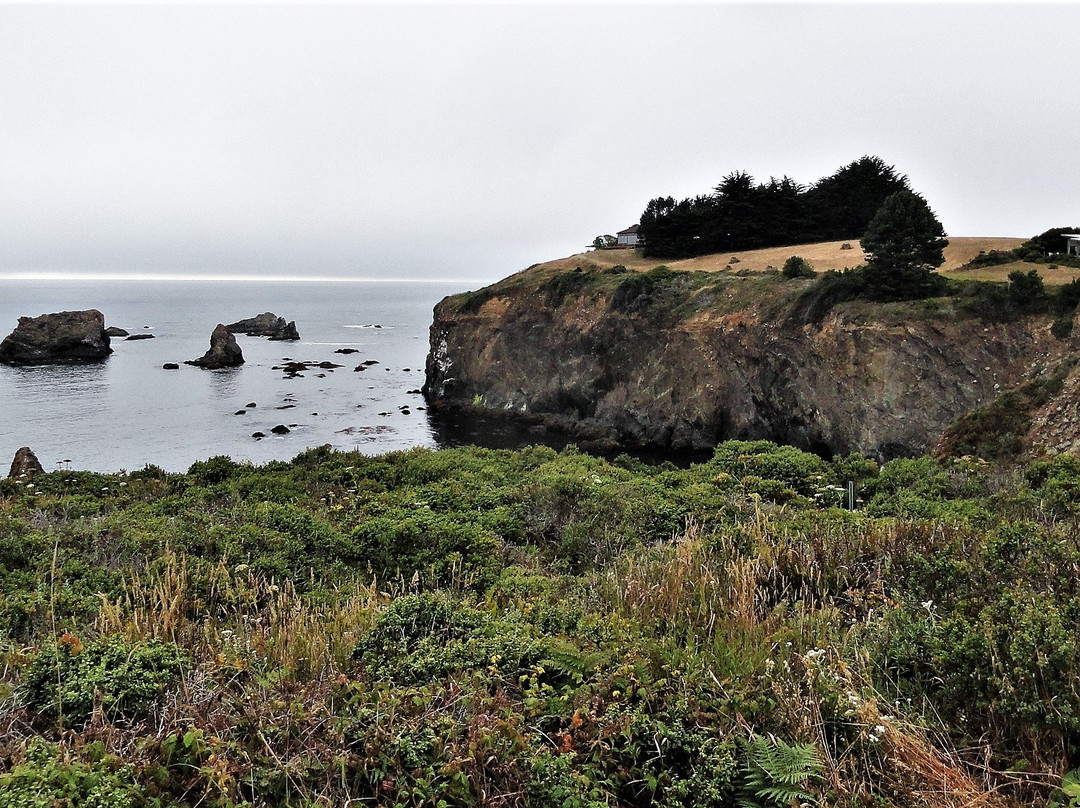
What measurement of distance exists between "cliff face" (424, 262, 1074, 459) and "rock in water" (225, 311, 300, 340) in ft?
189

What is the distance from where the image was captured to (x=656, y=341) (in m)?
45.2

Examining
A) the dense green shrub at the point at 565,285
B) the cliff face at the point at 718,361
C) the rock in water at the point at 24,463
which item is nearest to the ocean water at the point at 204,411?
the cliff face at the point at 718,361

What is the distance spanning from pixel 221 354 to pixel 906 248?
69816 millimetres

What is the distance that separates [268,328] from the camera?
116 meters

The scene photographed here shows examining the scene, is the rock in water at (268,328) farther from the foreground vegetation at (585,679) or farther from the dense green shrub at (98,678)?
the dense green shrub at (98,678)

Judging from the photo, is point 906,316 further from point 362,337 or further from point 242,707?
point 362,337

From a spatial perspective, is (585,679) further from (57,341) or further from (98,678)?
(57,341)

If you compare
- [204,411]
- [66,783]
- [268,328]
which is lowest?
[204,411]

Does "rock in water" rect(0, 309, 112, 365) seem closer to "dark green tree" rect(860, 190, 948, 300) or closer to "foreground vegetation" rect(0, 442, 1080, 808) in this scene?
"dark green tree" rect(860, 190, 948, 300)

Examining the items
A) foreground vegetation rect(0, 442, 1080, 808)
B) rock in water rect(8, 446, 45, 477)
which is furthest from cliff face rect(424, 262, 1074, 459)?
rock in water rect(8, 446, 45, 477)

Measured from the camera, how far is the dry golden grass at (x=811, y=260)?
36.3m

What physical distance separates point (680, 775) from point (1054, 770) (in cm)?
187

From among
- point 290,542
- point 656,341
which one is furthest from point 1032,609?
point 656,341

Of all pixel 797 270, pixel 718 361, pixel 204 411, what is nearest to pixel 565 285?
pixel 718 361
